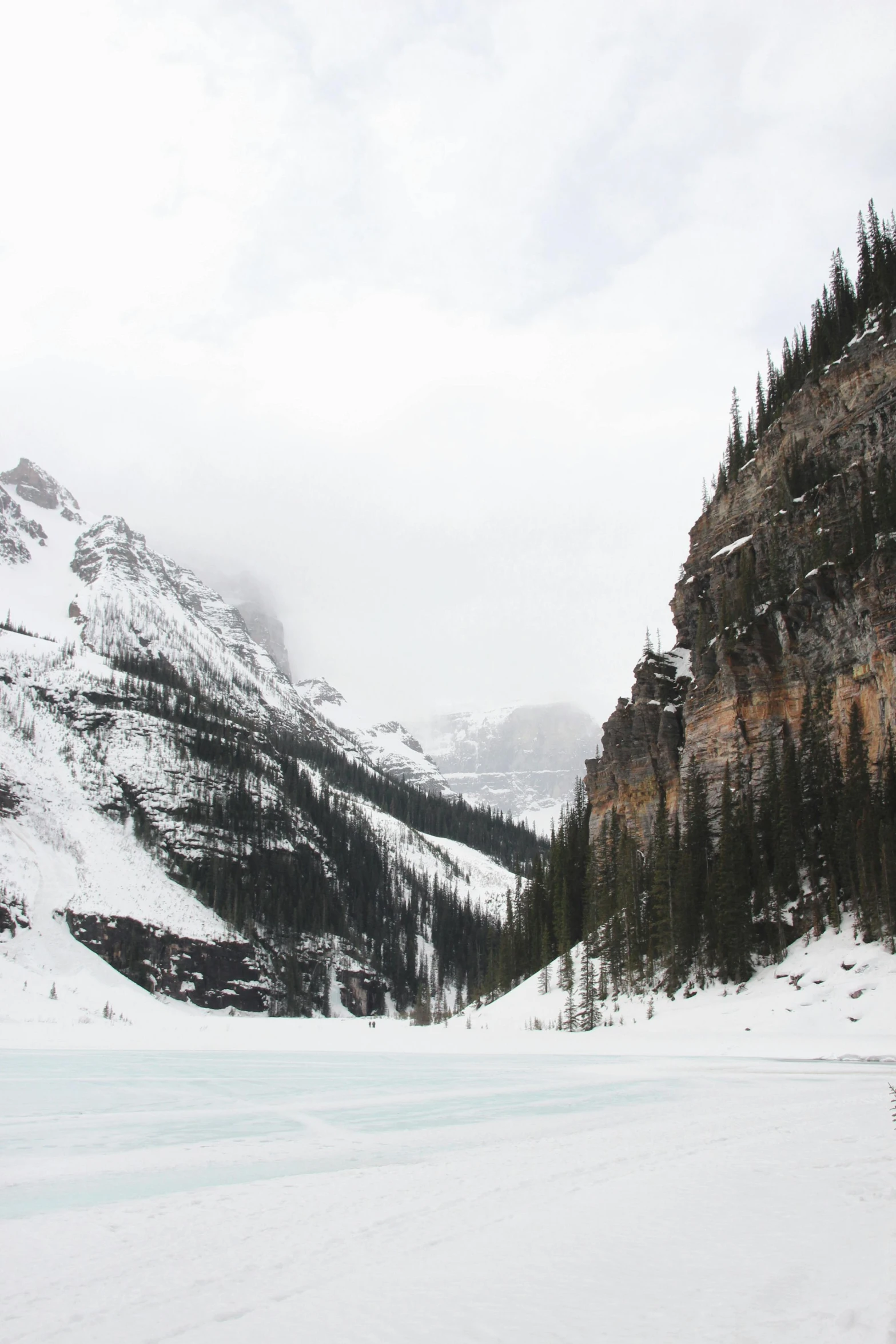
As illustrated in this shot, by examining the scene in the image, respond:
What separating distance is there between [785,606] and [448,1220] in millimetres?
54635

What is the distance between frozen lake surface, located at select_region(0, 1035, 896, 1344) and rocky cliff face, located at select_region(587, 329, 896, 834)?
38143 mm

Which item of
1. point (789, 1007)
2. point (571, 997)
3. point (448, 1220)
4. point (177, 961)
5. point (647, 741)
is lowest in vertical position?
point (177, 961)

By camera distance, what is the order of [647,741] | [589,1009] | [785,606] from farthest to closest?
1. [647,741]
2. [785,606]
3. [589,1009]

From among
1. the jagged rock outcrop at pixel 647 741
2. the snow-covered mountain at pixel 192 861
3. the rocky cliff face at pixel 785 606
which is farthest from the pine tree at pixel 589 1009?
the snow-covered mountain at pixel 192 861

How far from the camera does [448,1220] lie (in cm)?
744

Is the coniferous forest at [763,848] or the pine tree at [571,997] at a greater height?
the coniferous forest at [763,848]

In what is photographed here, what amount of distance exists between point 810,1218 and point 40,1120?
11.5 meters

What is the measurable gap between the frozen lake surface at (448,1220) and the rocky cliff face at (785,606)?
38.1 metres

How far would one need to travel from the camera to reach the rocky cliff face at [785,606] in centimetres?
4941

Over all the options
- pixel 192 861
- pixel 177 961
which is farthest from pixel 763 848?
pixel 192 861

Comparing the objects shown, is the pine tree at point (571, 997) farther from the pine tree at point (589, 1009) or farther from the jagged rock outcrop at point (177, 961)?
the jagged rock outcrop at point (177, 961)

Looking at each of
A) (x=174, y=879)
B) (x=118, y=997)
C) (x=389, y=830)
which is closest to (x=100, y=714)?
(x=174, y=879)

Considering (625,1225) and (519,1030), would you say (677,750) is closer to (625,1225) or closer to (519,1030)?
(519,1030)

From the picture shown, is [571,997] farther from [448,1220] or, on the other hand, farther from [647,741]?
[448,1220]
